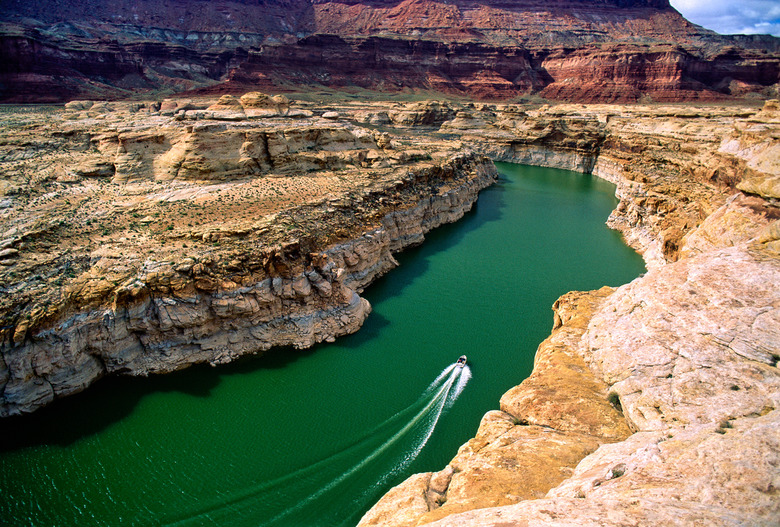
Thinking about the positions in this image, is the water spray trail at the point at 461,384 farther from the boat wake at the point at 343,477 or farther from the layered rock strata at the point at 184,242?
the layered rock strata at the point at 184,242

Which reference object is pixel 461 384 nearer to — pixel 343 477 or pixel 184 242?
pixel 343 477

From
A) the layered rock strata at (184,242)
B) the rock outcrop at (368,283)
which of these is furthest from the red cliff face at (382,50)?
the rock outcrop at (368,283)

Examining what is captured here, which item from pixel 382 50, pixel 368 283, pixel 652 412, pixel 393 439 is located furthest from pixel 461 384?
pixel 382 50

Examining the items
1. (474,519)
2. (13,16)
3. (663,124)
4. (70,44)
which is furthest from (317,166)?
(13,16)

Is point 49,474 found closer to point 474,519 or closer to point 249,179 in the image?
point 474,519

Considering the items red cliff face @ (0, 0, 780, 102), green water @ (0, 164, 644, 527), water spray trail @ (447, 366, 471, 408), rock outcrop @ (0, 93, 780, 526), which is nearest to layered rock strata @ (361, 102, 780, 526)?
rock outcrop @ (0, 93, 780, 526)
